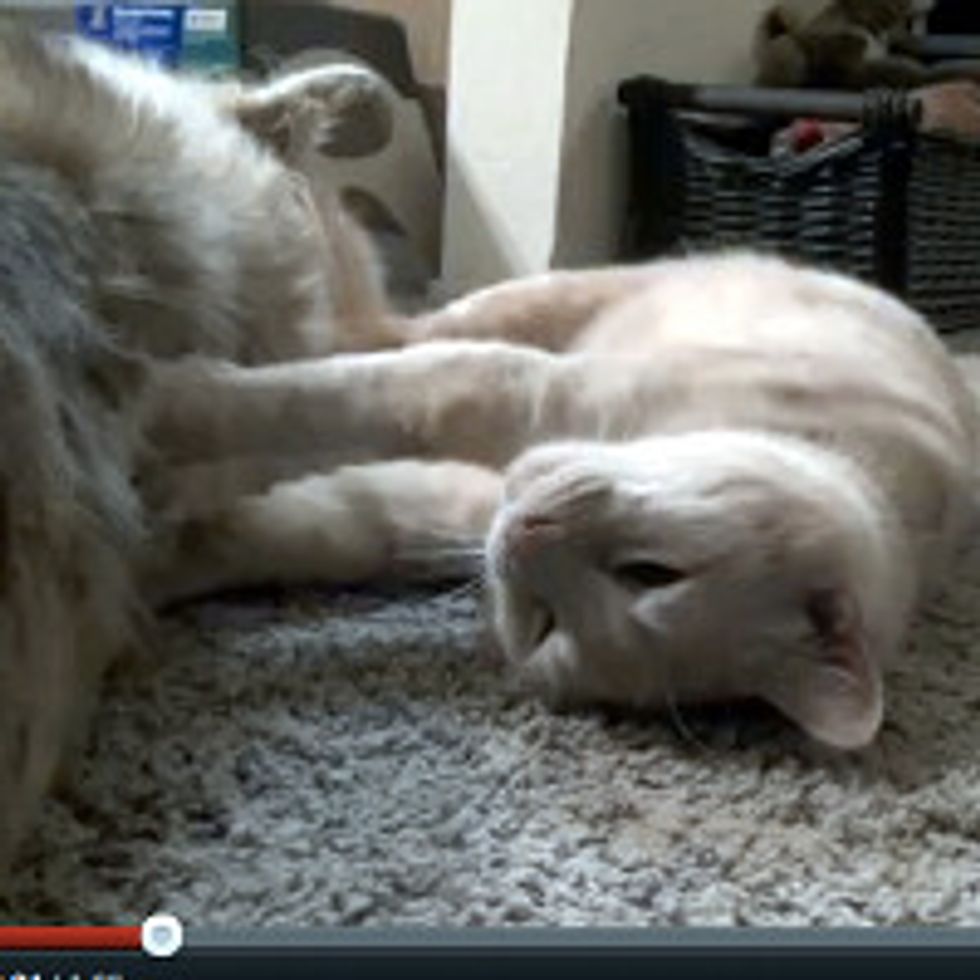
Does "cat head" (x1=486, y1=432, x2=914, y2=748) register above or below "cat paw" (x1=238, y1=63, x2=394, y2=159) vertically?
below

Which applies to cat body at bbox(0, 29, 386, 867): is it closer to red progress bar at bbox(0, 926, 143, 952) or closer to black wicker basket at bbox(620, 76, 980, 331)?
red progress bar at bbox(0, 926, 143, 952)

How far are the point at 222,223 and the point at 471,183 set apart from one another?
51.3 inches

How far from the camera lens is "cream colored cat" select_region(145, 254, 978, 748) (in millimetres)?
1054

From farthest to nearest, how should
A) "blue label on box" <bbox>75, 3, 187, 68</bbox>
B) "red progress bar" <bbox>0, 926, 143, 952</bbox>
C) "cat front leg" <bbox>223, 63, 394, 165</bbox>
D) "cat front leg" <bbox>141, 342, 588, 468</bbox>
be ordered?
"blue label on box" <bbox>75, 3, 187, 68</bbox> → "cat front leg" <bbox>223, 63, 394, 165</bbox> → "cat front leg" <bbox>141, 342, 588, 468</bbox> → "red progress bar" <bbox>0, 926, 143, 952</bbox>

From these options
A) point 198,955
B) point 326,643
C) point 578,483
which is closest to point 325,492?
point 326,643

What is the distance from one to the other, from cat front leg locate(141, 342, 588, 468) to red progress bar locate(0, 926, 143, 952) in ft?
→ 2.01

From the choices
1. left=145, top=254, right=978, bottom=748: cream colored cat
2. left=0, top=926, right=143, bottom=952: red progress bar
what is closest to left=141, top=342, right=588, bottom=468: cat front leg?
left=145, top=254, right=978, bottom=748: cream colored cat

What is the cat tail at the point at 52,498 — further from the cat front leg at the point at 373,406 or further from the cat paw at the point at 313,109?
the cat paw at the point at 313,109

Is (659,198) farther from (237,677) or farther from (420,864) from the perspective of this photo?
(420,864)

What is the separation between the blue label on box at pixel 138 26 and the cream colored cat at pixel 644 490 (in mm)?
1117

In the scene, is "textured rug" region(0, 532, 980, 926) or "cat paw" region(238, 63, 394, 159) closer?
"textured rug" region(0, 532, 980, 926)

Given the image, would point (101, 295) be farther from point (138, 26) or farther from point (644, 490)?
point (138, 26)

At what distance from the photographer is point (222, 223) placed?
134 cm

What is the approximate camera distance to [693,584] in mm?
1045
